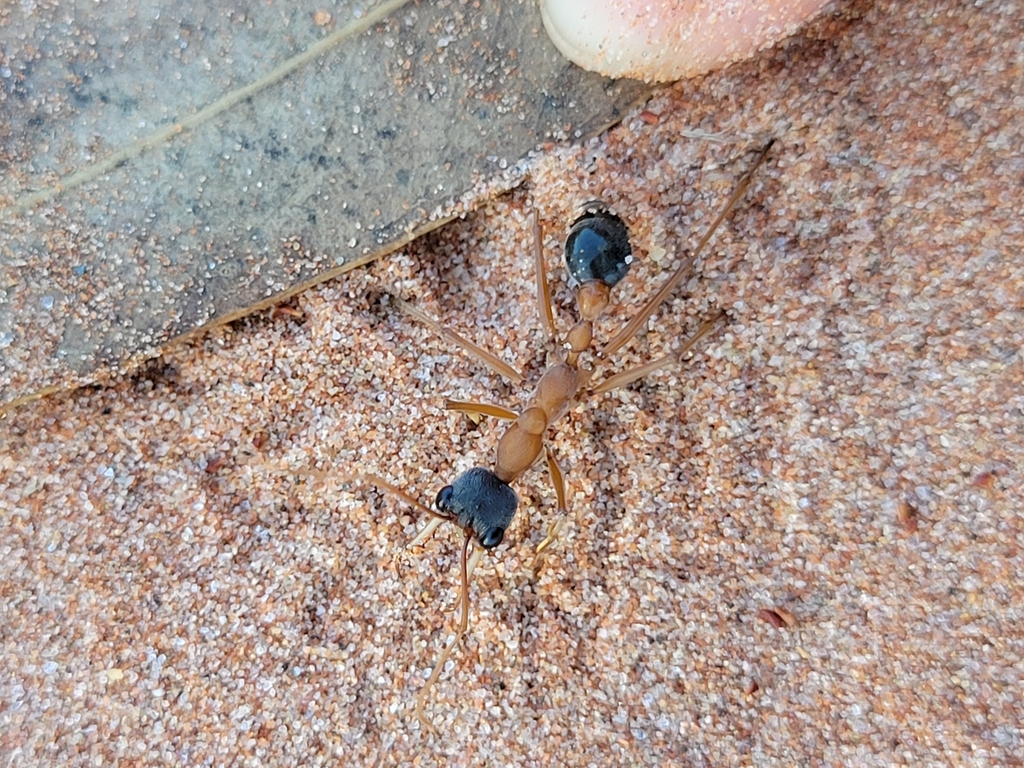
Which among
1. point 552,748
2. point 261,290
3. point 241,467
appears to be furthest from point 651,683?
point 261,290

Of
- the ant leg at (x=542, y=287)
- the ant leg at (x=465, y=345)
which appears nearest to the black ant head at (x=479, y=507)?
the ant leg at (x=465, y=345)

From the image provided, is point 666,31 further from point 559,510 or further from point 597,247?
point 559,510

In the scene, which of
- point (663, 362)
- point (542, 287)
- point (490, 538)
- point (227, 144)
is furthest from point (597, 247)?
point (227, 144)

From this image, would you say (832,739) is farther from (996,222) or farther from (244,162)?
(244,162)

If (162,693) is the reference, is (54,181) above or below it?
above

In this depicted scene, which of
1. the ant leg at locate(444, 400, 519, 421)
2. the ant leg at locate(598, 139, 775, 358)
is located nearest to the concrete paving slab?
the ant leg at locate(598, 139, 775, 358)

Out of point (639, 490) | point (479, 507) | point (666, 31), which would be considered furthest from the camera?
point (639, 490)

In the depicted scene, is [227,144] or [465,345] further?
[465,345]
